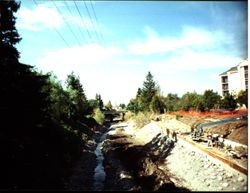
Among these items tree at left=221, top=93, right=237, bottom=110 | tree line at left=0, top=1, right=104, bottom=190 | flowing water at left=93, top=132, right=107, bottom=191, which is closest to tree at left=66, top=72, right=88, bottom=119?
flowing water at left=93, top=132, right=107, bottom=191

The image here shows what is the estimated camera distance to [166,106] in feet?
203

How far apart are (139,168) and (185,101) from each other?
23447 millimetres

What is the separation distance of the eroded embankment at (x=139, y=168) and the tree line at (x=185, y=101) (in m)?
5.81

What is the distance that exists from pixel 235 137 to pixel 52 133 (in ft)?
48.8

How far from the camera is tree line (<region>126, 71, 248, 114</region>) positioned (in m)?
20.2

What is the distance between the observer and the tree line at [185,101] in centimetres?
2017

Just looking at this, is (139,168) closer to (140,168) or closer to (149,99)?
(140,168)

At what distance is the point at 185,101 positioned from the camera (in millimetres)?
45156

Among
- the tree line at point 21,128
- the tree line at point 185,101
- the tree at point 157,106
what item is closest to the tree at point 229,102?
the tree line at point 185,101

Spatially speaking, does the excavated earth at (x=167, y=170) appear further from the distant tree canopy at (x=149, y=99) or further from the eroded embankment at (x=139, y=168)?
the distant tree canopy at (x=149, y=99)

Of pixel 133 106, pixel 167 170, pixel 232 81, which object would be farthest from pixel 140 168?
pixel 133 106

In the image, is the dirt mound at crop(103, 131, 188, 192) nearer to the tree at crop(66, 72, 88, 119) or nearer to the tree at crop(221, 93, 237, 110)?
the tree at crop(221, 93, 237, 110)

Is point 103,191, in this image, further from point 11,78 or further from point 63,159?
point 11,78

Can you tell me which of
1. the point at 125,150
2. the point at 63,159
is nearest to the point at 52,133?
the point at 63,159
